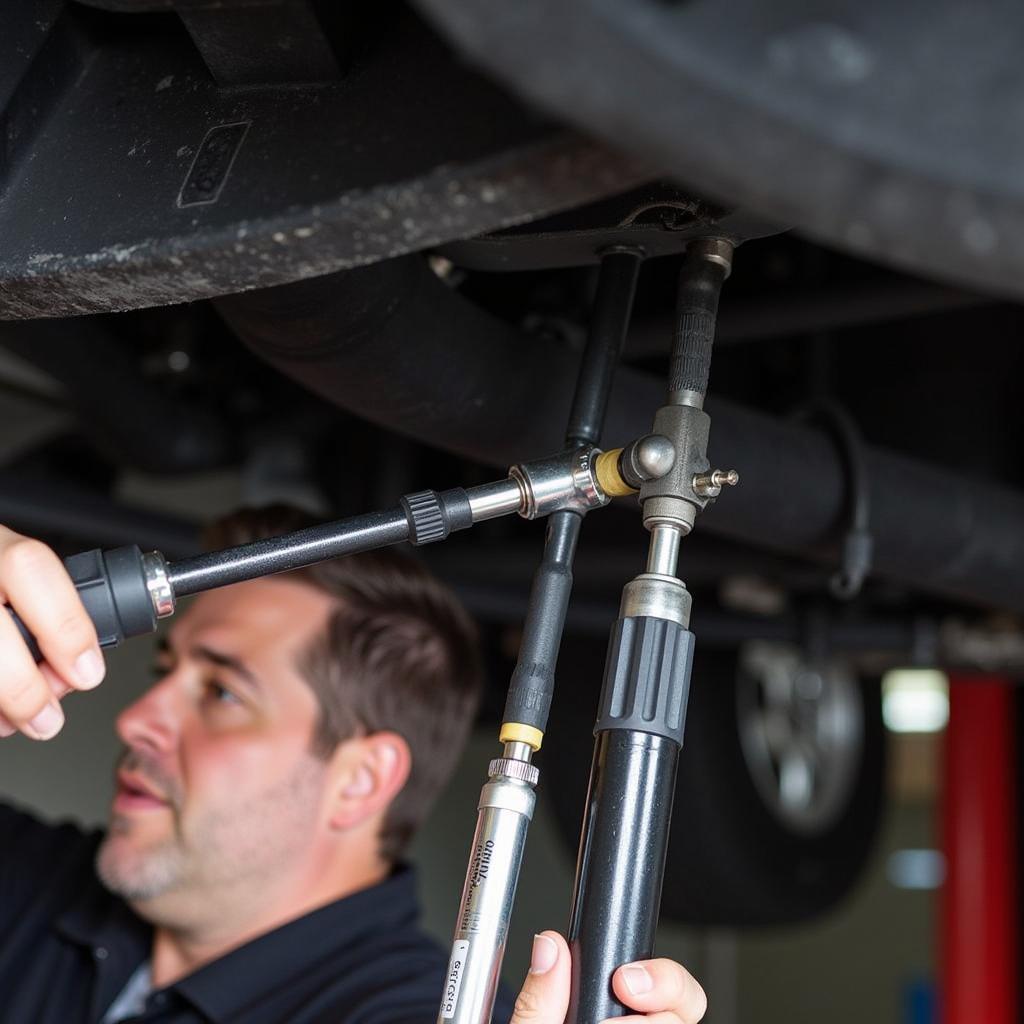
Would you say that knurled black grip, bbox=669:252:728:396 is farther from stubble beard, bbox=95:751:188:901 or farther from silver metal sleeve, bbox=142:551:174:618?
stubble beard, bbox=95:751:188:901

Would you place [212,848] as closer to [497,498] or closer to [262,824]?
[262,824]

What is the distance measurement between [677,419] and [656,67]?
0.23m

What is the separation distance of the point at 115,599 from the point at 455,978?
0.65 feet

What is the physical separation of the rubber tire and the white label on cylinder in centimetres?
116

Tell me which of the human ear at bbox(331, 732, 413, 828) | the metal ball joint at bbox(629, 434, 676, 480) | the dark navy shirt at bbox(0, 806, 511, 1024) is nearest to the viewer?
the metal ball joint at bbox(629, 434, 676, 480)

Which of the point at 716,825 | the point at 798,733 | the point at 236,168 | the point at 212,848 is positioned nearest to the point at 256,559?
the point at 236,168

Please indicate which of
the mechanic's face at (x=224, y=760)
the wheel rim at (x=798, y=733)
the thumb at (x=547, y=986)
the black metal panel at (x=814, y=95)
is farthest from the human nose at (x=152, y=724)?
the black metal panel at (x=814, y=95)

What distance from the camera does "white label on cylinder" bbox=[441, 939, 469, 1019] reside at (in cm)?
49

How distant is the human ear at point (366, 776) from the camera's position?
1.35 meters

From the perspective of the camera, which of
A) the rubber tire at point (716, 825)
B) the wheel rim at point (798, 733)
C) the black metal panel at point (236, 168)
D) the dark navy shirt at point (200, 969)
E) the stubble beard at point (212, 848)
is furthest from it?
the wheel rim at point (798, 733)

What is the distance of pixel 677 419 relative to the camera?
1.77ft

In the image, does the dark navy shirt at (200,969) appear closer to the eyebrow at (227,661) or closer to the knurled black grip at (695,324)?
the eyebrow at (227,661)

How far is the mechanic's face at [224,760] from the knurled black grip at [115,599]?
79 cm

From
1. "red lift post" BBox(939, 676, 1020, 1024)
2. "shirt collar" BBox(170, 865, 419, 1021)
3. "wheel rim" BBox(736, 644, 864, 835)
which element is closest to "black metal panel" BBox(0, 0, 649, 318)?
"shirt collar" BBox(170, 865, 419, 1021)
